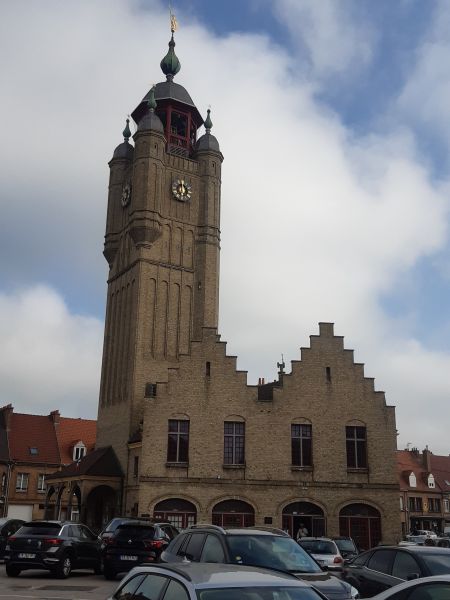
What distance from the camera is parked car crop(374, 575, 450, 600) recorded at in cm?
613

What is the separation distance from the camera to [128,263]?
143 ft

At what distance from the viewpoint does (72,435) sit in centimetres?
5694

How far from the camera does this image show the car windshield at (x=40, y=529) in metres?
18.2

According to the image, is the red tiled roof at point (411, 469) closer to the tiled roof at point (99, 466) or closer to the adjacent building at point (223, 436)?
the adjacent building at point (223, 436)

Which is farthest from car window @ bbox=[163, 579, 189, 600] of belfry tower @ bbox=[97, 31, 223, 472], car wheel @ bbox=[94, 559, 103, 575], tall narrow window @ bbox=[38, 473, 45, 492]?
tall narrow window @ bbox=[38, 473, 45, 492]

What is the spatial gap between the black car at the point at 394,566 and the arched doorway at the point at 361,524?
23.1m

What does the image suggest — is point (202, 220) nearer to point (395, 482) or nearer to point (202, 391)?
point (202, 391)

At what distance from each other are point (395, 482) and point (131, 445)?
1468 cm

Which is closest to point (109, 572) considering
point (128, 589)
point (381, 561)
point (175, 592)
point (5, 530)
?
point (5, 530)

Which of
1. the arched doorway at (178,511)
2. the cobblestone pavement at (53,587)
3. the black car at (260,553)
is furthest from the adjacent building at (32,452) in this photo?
the black car at (260,553)

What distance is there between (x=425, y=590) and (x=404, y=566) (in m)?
4.78

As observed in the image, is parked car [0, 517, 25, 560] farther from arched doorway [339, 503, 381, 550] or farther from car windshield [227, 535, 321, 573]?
arched doorway [339, 503, 381, 550]

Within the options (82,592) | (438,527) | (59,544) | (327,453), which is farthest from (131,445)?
(438,527)

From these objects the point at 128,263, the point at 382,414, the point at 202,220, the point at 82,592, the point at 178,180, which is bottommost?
the point at 82,592
